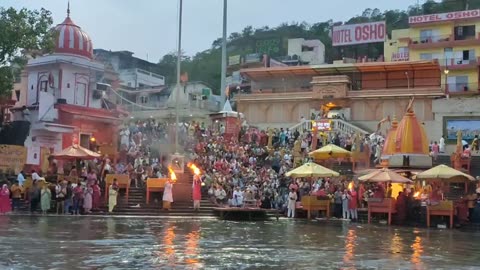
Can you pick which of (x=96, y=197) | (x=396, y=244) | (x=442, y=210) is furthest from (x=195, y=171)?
(x=396, y=244)

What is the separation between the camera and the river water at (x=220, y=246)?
39.3 feet

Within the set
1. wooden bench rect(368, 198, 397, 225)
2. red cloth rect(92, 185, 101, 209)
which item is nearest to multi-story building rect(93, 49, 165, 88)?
red cloth rect(92, 185, 101, 209)

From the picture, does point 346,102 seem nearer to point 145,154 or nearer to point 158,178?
point 145,154

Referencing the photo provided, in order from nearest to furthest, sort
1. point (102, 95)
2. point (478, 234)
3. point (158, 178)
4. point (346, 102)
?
point (478, 234) < point (158, 178) < point (102, 95) < point (346, 102)

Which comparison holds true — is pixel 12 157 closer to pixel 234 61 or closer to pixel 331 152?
pixel 331 152

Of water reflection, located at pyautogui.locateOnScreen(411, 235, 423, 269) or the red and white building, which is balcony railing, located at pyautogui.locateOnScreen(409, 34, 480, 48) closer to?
the red and white building

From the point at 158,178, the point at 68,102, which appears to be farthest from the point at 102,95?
the point at 158,178

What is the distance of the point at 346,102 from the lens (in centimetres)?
5062

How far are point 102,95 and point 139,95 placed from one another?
74.1 ft

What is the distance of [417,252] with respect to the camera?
1491 centimetres

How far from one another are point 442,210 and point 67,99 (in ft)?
73.9

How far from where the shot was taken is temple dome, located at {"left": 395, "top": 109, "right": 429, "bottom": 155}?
28.8 meters

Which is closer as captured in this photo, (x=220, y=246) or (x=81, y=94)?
(x=220, y=246)

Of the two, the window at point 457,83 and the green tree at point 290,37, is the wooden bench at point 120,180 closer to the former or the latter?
the window at point 457,83
